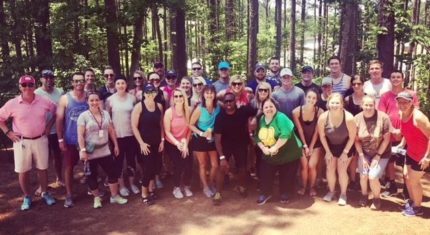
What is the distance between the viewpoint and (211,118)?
659 cm

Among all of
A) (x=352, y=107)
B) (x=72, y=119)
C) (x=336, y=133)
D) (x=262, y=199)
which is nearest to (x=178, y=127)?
(x=72, y=119)

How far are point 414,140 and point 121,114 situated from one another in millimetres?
4736

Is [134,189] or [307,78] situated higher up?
[307,78]

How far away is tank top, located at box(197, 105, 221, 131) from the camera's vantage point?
659 centimetres

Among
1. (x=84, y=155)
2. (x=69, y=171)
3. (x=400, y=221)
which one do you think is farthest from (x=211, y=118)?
(x=400, y=221)

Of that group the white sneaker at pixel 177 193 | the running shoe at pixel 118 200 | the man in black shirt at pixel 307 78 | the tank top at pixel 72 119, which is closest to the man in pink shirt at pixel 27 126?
the tank top at pixel 72 119

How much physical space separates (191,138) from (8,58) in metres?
6.34

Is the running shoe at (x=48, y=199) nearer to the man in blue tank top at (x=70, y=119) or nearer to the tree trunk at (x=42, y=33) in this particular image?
the man in blue tank top at (x=70, y=119)

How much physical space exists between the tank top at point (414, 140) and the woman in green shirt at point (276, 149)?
1.66 meters

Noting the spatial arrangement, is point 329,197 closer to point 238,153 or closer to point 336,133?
point 336,133

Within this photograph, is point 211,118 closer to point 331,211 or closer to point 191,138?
point 191,138

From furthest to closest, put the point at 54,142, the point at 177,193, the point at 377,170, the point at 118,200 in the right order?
the point at 54,142 < the point at 177,193 < the point at 118,200 < the point at 377,170

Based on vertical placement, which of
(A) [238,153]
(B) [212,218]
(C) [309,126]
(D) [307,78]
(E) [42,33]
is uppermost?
(E) [42,33]

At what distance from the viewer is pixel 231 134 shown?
6.61 meters
